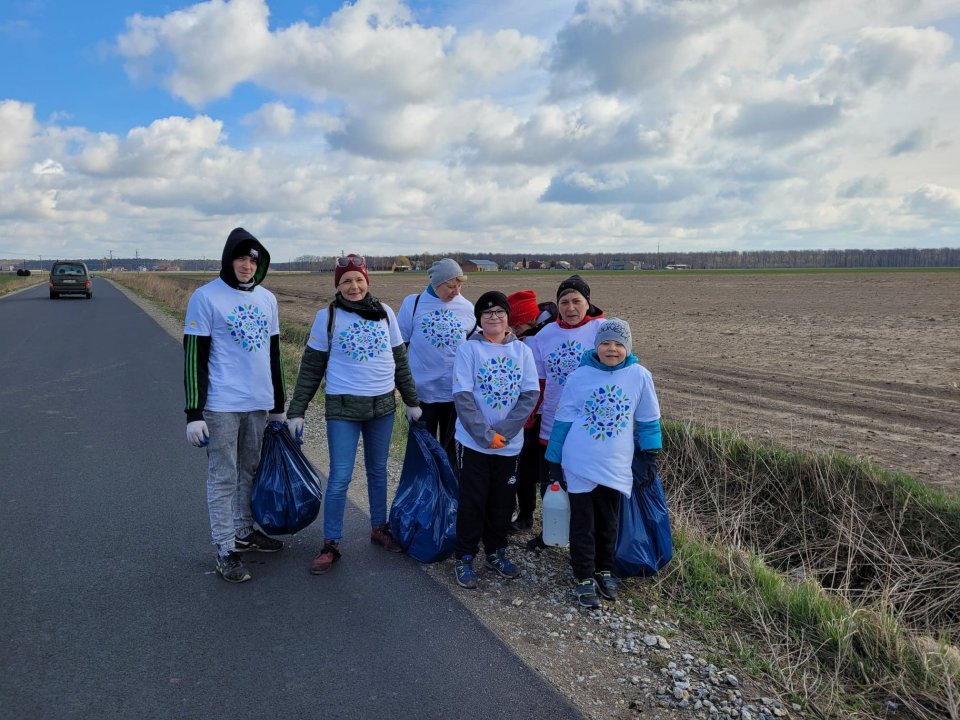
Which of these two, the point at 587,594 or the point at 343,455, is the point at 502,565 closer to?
the point at 587,594

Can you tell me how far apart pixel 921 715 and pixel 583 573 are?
1.56 meters

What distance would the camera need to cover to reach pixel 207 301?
389 centimetres

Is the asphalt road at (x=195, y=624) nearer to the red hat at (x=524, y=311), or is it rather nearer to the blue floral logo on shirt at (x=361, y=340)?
the blue floral logo on shirt at (x=361, y=340)

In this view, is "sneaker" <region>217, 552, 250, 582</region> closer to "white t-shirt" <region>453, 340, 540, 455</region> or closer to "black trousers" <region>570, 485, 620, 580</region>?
"white t-shirt" <region>453, 340, 540, 455</region>

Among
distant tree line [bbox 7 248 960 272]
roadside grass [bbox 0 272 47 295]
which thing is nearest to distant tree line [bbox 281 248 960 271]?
distant tree line [bbox 7 248 960 272]

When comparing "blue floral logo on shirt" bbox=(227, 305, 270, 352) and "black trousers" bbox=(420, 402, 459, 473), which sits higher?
"blue floral logo on shirt" bbox=(227, 305, 270, 352)

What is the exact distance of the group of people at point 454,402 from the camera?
3809 mm

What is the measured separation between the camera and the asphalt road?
287 cm

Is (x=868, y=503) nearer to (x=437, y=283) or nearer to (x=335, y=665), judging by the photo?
(x=437, y=283)

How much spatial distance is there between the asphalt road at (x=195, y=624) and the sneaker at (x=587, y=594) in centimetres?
58

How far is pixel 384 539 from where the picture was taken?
14.6 ft

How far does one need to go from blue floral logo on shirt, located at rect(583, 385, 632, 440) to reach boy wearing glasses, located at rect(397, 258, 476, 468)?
113 centimetres

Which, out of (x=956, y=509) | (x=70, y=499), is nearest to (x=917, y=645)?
(x=956, y=509)

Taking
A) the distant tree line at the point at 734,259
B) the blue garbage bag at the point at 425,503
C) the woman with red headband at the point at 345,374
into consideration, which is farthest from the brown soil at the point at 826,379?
the distant tree line at the point at 734,259
